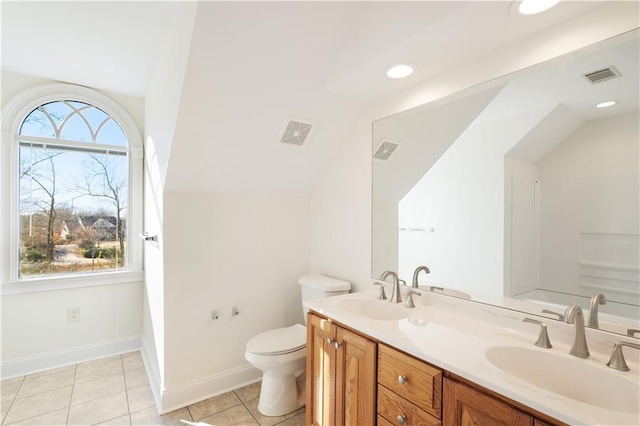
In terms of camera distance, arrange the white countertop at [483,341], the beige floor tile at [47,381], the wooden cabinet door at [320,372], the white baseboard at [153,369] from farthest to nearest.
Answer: the beige floor tile at [47,381] < the white baseboard at [153,369] < the wooden cabinet door at [320,372] < the white countertop at [483,341]

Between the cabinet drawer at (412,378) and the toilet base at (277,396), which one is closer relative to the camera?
the cabinet drawer at (412,378)

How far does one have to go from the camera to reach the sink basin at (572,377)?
922 mm

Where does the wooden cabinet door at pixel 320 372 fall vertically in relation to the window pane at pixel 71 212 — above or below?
below

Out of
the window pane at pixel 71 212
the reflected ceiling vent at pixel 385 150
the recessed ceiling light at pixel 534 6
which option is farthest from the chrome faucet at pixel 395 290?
the window pane at pixel 71 212

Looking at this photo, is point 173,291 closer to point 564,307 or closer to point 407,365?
point 407,365

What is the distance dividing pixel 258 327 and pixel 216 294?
0.46 m

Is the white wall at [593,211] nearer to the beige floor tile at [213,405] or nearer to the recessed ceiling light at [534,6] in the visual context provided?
the recessed ceiling light at [534,6]

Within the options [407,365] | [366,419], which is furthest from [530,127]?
[366,419]

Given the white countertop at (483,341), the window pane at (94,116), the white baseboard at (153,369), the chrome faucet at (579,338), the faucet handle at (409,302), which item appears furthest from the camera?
the window pane at (94,116)

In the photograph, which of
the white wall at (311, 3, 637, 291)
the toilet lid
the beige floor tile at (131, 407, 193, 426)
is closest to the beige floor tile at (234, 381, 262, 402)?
the beige floor tile at (131, 407, 193, 426)

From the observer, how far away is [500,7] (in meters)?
1.11

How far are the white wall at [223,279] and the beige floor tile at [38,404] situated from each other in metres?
0.82

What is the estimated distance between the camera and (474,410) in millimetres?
969

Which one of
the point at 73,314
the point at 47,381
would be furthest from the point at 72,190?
the point at 47,381
